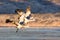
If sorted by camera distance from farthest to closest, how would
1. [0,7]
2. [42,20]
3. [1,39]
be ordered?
[0,7] < [42,20] < [1,39]

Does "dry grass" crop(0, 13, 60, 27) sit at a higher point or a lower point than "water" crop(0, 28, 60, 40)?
higher

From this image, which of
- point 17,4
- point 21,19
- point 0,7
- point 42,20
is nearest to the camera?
point 21,19

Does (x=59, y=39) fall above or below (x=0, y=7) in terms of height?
below

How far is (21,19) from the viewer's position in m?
18.1

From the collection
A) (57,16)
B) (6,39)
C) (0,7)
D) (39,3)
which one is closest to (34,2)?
(39,3)

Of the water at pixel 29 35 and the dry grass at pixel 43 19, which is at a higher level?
the dry grass at pixel 43 19

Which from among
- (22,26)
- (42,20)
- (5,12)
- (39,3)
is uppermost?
(39,3)

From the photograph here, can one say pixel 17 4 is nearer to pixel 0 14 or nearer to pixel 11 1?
pixel 11 1

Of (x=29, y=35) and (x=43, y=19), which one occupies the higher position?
(x=43, y=19)

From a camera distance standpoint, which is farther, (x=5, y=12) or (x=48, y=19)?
(x=5, y=12)

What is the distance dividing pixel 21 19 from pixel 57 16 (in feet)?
94.1

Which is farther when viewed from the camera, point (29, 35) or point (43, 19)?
point (43, 19)

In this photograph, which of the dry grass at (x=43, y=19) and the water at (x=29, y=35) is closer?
the water at (x=29, y=35)

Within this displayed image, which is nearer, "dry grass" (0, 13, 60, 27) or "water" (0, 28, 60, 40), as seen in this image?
"water" (0, 28, 60, 40)
